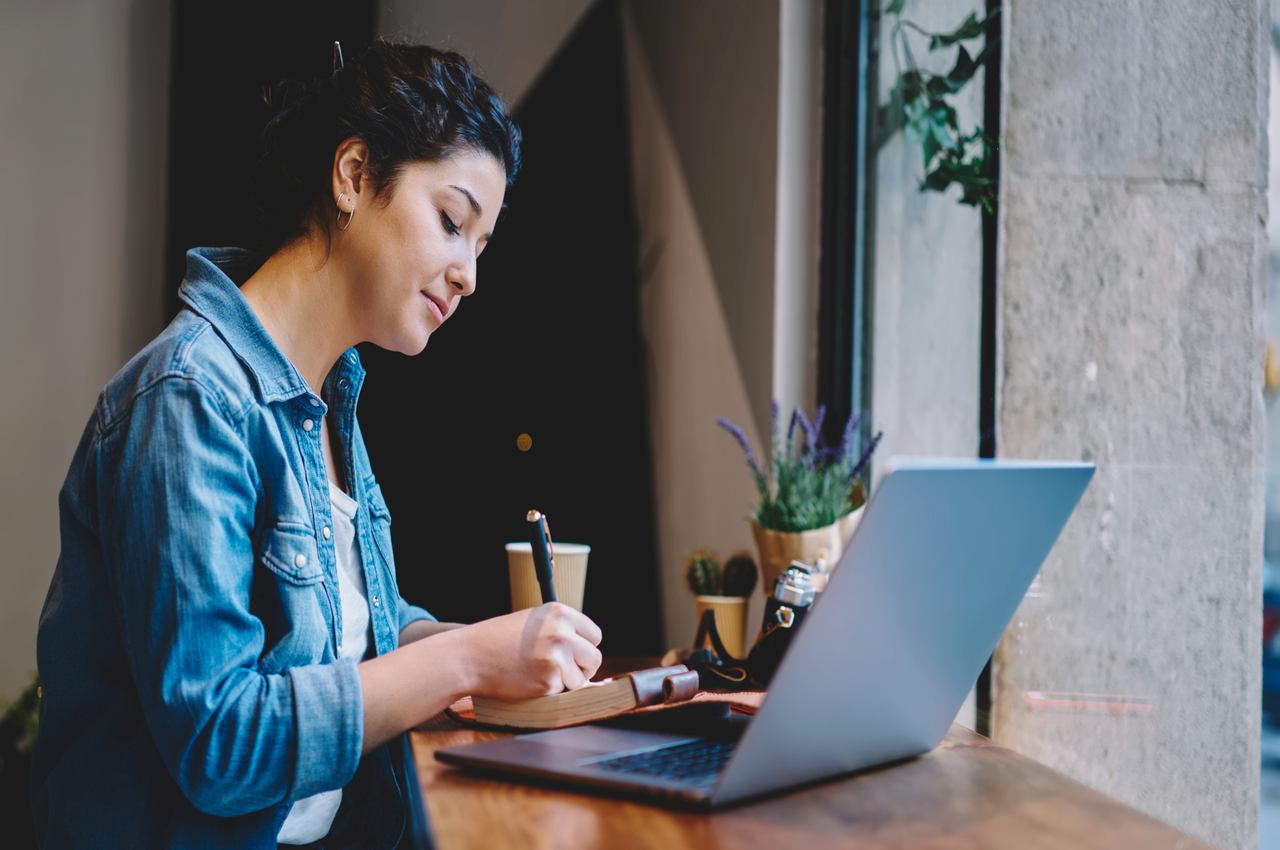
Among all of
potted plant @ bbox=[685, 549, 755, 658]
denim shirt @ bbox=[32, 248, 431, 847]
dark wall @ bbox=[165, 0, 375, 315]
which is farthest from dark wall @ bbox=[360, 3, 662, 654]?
denim shirt @ bbox=[32, 248, 431, 847]

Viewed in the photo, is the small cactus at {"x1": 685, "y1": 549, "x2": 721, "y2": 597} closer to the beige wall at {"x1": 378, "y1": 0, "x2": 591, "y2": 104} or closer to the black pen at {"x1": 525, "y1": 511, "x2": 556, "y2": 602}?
the black pen at {"x1": 525, "y1": 511, "x2": 556, "y2": 602}

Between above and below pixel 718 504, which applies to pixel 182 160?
above

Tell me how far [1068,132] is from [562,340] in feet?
5.99

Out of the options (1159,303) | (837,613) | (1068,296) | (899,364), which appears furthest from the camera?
(899,364)

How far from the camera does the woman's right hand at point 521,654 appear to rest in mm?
907

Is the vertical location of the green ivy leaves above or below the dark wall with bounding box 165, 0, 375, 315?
below

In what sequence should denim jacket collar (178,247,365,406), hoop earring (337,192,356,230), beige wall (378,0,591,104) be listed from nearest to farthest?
denim jacket collar (178,247,365,406) → hoop earring (337,192,356,230) → beige wall (378,0,591,104)

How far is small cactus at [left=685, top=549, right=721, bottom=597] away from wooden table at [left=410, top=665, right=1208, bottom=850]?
94cm

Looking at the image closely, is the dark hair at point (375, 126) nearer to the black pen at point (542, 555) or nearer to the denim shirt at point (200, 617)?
the denim shirt at point (200, 617)

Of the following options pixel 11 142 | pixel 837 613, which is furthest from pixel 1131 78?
pixel 11 142

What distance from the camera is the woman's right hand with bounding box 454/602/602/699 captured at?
2.98 feet

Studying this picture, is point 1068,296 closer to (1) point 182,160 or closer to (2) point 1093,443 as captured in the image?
(2) point 1093,443

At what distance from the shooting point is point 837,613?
0.65 m

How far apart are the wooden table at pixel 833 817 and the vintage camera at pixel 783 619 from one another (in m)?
0.30
